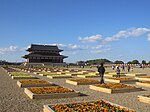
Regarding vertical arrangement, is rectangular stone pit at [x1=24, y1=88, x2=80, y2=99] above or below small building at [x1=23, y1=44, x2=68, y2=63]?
below

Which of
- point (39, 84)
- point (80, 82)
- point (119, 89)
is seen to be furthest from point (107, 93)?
point (39, 84)

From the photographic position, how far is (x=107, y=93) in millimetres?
14820

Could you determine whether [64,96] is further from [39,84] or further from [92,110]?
[39,84]

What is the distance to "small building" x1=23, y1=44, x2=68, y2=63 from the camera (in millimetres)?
82750

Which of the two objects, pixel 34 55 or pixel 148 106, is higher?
pixel 34 55

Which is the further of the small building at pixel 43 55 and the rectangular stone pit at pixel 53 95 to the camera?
the small building at pixel 43 55

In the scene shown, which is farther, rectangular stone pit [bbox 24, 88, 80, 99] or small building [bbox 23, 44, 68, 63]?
small building [bbox 23, 44, 68, 63]

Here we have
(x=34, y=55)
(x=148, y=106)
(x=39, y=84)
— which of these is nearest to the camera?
(x=148, y=106)

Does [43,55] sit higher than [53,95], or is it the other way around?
[43,55]

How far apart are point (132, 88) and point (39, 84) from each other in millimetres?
8520

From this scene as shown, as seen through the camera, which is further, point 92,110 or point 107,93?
point 107,93

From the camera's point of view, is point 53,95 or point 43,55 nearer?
point 53,95

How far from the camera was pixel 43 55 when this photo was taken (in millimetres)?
84125

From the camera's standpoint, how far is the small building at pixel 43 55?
8275 centimetres
